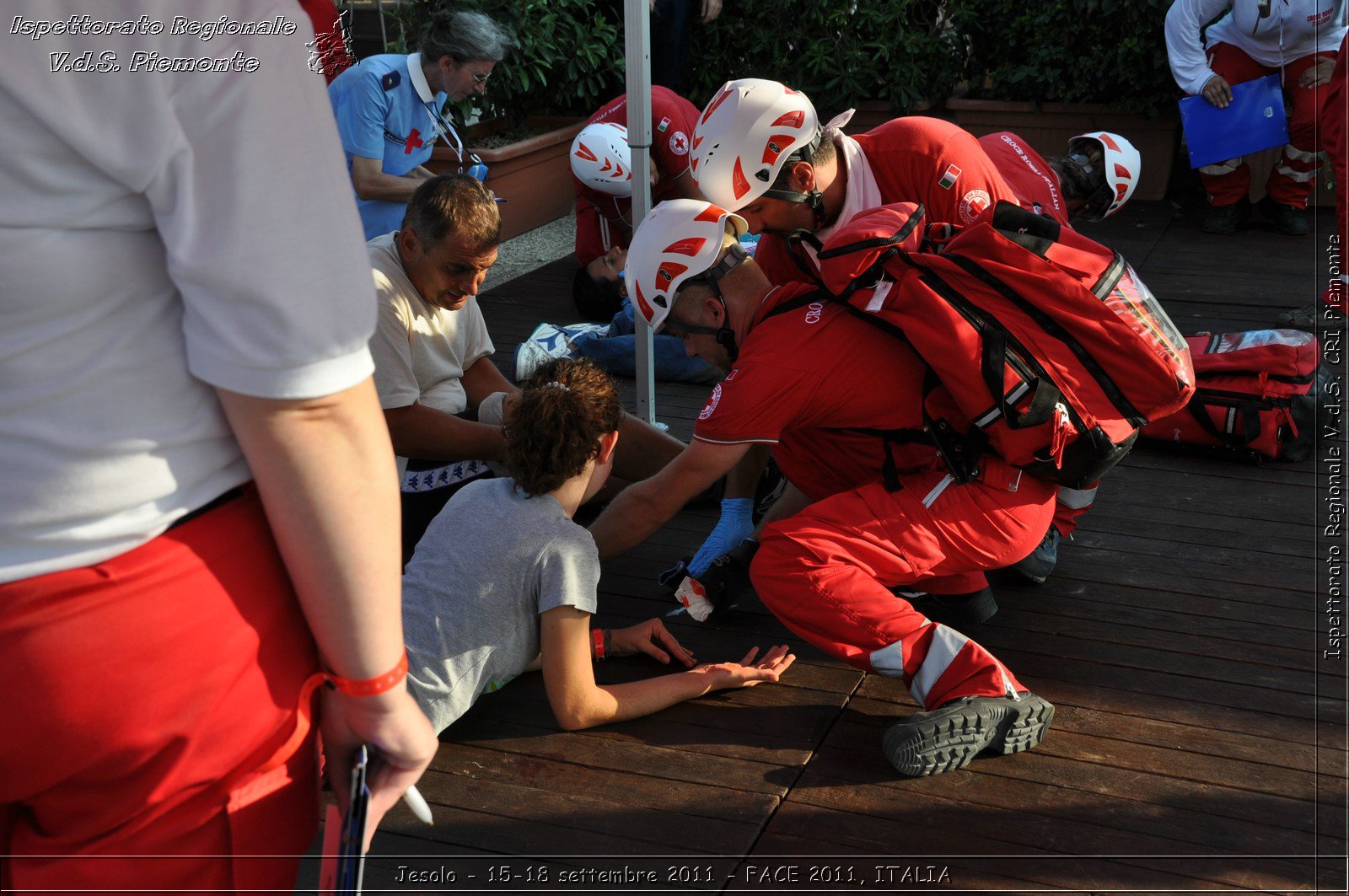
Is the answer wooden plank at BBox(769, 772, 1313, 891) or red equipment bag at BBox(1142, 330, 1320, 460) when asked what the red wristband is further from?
red equipment bag at BBox(1142, 330, 1320, 460)

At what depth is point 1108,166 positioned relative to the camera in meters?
4.55

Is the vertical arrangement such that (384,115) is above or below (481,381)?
above

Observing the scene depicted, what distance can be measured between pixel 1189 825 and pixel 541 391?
1.67 m

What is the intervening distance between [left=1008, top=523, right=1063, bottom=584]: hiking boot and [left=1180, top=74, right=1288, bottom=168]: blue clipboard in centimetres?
438

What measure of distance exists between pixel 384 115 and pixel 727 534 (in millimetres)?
3059

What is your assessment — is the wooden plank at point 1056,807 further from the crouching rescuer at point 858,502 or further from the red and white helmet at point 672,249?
the red and white helmet at point 672,249

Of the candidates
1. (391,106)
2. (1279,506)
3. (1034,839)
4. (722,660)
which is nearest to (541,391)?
(722,660)

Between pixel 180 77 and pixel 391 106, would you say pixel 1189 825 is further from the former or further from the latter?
pixel 391 106

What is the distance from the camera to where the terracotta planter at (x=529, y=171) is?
7477 mm

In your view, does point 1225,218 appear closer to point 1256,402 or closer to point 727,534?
point 1256,402

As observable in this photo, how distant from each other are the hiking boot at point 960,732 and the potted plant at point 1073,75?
20.4 feet

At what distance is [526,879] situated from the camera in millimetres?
2336

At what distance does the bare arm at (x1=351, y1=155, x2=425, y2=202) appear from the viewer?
541 cm

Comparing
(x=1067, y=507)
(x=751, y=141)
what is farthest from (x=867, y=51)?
(x=1067, y=507)
